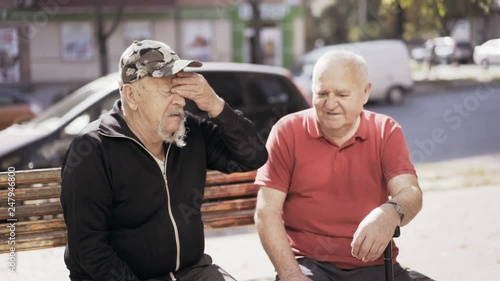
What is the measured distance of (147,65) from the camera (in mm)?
2953

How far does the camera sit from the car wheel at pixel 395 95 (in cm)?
2108

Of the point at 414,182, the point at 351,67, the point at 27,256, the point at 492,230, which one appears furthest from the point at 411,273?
the point at 27,256

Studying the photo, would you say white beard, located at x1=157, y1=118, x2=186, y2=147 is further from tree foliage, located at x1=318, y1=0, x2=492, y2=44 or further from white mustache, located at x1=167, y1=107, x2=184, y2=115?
tree foliage, located at x1=318, y1=0, x2=492, y2=44

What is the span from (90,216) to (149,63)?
668mm

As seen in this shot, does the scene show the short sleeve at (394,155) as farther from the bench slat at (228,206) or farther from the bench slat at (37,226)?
the bench slat at (37,226)

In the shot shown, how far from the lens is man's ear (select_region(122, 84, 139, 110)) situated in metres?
3.01

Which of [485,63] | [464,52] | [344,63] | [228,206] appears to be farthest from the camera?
[464,52]

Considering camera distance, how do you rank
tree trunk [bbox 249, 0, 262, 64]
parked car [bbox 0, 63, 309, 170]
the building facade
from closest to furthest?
parked car [bbox 0, 63, 309, 170] < tree trunk [bbox 249, 0, 262, 64] < the building facade

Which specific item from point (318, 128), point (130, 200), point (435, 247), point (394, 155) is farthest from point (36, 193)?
point (435, 247)

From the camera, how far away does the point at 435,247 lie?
17.6 feet

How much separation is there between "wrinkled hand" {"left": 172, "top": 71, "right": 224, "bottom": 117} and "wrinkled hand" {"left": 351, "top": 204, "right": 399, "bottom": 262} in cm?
86

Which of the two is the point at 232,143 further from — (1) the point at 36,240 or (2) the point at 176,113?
(1) the point at 36,240

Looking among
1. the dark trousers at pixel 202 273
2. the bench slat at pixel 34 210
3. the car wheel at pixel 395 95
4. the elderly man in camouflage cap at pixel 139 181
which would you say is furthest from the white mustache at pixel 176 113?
the car wheel at pixel 395 95

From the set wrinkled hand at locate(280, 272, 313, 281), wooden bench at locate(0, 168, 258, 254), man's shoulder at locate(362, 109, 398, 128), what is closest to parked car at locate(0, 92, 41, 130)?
wooden bench at locate(0, 168, 258, 254)
